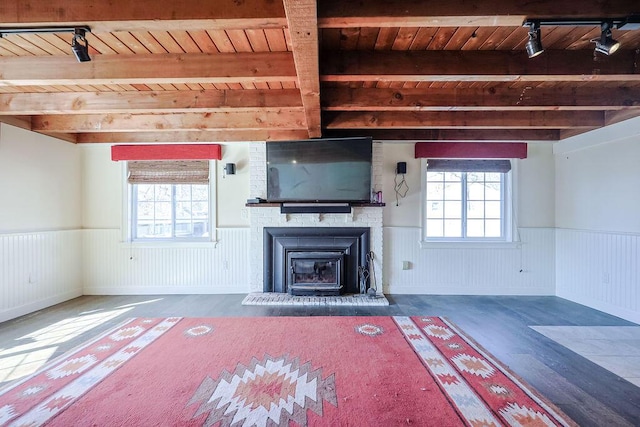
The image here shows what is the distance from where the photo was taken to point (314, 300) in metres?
3.77

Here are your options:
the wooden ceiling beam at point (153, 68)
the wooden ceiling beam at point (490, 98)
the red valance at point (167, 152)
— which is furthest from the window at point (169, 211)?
the wooden ceiling beam at point (490, 98)

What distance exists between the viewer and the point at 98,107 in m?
2.89

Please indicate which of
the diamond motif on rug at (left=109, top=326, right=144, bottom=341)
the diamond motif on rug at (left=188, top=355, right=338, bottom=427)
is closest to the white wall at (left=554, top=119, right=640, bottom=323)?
the diamond motif on rug at (left=188, top=355, right=338, bottom=427)

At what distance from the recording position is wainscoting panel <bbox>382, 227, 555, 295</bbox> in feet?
13.8

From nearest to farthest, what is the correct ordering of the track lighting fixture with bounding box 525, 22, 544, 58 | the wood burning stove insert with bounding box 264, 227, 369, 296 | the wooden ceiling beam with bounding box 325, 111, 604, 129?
the track lighting fixture with bounding box 525, 22, 544, 58 < the wooden ceiling beam with bounding box 325, 111, 604, 129 < the wood burning stove insert with bounding box 264, 227, 369, 296

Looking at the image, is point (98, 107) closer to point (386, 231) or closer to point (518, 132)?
point (386, 231)

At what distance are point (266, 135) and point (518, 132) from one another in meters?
3.68

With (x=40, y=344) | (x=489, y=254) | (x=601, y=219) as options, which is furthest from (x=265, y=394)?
(x=601, y=219)

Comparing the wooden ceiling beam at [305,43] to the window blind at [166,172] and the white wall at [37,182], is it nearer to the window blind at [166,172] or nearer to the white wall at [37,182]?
the window blind at [166,172]

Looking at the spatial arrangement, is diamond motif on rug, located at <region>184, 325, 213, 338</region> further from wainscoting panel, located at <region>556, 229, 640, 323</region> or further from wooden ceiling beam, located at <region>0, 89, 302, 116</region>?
wainscoting panel, located at <region>556, 229, 640, 323</region>

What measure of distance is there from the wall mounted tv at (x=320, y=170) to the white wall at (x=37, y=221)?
292cm

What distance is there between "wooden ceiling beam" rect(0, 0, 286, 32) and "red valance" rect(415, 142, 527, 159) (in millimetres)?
3188

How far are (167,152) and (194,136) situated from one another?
480 mm

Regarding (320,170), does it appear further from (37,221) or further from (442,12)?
(37,221)
